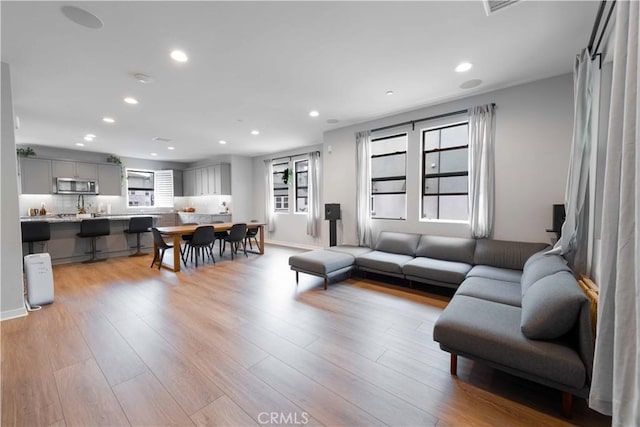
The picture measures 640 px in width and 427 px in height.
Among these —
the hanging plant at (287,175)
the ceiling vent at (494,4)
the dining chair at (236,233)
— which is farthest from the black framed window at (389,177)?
the dining chair at (236,233)

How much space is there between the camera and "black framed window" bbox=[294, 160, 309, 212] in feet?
23.5

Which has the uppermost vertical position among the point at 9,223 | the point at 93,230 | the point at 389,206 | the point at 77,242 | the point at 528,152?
the point at 528,152

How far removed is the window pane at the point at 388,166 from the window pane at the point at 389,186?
14 centimetres

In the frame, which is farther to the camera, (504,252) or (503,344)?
(504,252)

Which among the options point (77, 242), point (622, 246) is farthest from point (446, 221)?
point (77, 242)

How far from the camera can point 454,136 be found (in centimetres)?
415

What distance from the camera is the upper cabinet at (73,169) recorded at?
672 cm

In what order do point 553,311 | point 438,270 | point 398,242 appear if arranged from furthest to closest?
point 398,242 → point 438,270 → point 553,311

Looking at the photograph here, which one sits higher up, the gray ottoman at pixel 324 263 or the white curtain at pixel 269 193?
the white curtain at pixel 269 193

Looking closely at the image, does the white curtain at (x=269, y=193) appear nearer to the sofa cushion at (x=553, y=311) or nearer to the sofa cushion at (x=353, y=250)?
the sofa cushion at (x=353, y=250)

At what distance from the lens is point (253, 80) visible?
324 centimetres

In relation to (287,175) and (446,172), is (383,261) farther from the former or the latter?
(287,175)

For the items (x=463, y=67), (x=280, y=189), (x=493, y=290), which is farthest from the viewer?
(x=280, y=189)

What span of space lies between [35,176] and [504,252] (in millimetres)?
10180
